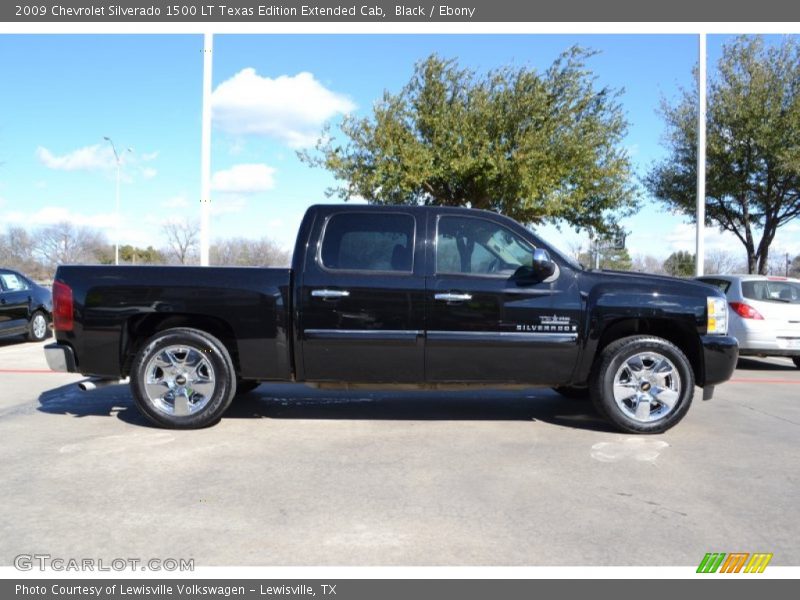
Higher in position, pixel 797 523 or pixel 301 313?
pixel 301 313

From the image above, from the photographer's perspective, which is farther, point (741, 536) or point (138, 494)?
point (138, 494)

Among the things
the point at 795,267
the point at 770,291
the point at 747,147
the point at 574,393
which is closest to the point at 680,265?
the point at 795,267

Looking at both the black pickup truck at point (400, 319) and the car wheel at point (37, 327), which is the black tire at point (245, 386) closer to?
the black pickup truck at point (400, 319)

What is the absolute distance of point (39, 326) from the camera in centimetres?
1312

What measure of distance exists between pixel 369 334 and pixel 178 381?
1.75 meters

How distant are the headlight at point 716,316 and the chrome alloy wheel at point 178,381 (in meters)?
4.42

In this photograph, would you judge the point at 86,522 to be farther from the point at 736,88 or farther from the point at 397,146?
the point at 736,88

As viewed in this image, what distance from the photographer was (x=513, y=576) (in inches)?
121

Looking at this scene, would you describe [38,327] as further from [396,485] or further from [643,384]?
[643,384]

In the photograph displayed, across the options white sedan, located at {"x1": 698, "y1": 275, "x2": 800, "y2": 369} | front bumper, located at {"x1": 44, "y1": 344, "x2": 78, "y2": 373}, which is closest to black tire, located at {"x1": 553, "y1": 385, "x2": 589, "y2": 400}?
white sedan, located at {"x1": 698, "y1": 275, "x2": 800, "y2": 369}

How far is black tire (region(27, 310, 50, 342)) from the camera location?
42.0 ft

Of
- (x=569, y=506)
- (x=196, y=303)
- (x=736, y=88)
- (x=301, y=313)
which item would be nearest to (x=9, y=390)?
(x=196, y=303)

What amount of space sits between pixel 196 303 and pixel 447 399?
296 cm

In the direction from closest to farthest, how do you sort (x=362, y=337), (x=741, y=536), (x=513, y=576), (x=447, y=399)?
(x=513, y=576) → (x=741, y=536) → (x=362, y=337) → (x=447, y=399)
